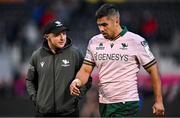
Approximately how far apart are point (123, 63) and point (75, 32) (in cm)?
843

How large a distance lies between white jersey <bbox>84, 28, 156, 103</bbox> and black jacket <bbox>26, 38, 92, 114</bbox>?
0.60 m

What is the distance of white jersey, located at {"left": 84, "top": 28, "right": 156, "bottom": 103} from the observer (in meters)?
6.95

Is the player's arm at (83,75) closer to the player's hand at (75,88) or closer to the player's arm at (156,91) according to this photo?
the player's hand at (75,88)

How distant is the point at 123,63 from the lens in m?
6.95

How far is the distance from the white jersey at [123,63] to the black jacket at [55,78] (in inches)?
23.5

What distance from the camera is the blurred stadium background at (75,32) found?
14211 mm

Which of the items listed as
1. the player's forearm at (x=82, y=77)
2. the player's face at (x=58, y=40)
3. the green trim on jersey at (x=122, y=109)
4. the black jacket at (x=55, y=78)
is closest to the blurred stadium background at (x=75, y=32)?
the black jacket at (x=55, y=78)

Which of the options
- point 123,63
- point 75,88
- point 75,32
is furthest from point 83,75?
point 75,32

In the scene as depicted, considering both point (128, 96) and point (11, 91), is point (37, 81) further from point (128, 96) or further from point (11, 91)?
point (11, 91)

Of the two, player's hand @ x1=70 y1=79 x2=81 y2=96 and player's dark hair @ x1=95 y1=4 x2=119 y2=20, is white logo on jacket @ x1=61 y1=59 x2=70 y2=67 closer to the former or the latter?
player's hand @ x1=70 y1=79 x2=81 y2=96

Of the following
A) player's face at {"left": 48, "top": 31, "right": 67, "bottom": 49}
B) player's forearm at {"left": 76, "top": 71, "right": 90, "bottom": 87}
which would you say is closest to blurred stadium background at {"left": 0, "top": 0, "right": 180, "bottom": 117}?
player's face at {"left": 48, "top": 31, "right": 67, "bottom": 49}

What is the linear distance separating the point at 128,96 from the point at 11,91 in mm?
7826

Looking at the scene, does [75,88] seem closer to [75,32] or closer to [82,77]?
[82,77]

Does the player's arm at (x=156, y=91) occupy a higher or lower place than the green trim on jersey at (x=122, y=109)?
higher
